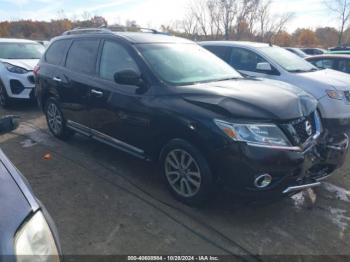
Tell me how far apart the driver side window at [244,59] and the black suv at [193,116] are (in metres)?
2.45

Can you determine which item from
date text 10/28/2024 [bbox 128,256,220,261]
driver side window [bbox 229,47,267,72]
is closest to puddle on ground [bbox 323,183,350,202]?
date text 10/28/2024 [bbox 128,256,220,261]

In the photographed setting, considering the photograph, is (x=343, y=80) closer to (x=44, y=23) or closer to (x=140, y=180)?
(x=140, y=180)

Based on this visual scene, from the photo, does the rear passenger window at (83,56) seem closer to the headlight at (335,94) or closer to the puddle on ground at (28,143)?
the puddle on ground at (28,143)

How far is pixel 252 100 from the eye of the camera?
3254 millimetres

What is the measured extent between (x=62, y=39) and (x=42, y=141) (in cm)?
175

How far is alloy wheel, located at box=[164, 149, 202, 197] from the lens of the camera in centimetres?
344

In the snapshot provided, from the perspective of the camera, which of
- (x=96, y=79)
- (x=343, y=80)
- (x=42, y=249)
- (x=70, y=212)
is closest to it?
(x=42, y=249)

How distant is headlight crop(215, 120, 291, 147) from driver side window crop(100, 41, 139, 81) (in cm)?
152

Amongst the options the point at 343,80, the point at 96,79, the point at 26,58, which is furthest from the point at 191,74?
the point at 26,58

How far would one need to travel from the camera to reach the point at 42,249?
1.58 metres

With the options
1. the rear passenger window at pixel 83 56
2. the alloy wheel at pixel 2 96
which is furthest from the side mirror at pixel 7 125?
the alloy wheel at pixel 2 96

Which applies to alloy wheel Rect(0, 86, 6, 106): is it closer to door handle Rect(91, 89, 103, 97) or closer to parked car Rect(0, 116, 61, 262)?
door handle Rect(91, 89, 103, 97)

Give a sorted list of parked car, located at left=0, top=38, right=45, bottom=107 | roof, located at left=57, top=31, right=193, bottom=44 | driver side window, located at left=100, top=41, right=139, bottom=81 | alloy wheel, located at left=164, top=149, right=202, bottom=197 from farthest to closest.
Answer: parked car, located at left=0, top=38, right=45, bottom=107
roof, located at left=57, top=31, right=193, bottom=44
driver side window, located at left=100, top=41, right=139, bottom=81
alloy wheel, located at left=164, top=149, right=202, bottom=197

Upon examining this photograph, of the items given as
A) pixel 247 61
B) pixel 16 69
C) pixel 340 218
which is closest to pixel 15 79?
pixel 16 69
